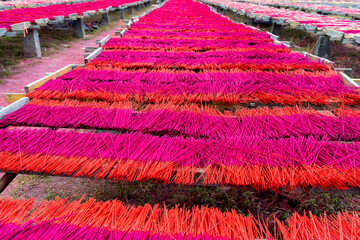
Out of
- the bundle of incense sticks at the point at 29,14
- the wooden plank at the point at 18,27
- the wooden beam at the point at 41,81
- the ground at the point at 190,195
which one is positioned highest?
the bundle of incense sticks at the point at 29,14

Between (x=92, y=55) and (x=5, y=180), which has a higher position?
(x=92, y=55)

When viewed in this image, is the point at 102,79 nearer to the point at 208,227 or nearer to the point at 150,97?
the point at 150,97

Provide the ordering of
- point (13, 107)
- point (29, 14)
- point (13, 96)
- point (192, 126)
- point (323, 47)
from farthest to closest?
point (29, 14) < point (323, 47) < point (13, 96) < point (13, 107) < point (192, 126)

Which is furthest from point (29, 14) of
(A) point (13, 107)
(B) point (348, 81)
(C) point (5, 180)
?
(B) point (348, 81)

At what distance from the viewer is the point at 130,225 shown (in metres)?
0.89

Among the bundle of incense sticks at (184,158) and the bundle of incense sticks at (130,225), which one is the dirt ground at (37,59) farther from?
the bundle of incense sticks at (130,225)

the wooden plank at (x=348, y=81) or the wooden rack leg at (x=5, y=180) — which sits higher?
the wooden plank at (x=348, y=81)

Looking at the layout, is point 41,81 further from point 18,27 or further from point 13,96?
point 18,27

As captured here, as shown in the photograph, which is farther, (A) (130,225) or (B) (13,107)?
(B) (13,107)

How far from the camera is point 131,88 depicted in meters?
1.79

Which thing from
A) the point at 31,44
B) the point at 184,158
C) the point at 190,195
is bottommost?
the point at 190,195

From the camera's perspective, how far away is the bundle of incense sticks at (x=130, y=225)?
84cm

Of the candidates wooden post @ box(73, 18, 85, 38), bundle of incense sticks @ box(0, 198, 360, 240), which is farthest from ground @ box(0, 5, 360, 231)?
wooden post @ box(73, 18, 85, 38)

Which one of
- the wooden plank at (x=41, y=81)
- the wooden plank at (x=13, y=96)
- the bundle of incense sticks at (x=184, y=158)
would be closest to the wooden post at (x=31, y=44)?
the wooden plank at (x=41, y=81)
